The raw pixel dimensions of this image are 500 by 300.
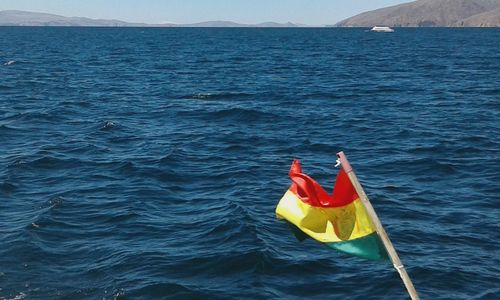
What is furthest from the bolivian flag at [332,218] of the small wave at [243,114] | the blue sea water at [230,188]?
the small wave at [243,114]

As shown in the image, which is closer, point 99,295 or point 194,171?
point 99,295

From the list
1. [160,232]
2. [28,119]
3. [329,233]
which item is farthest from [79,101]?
[329,233]

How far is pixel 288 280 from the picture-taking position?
49.8 ft

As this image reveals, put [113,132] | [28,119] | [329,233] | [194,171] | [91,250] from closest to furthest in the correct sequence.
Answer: [329,233]
[91,250]
[194,171]
[113,132]
[28,119]

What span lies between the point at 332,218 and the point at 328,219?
0.07 metres

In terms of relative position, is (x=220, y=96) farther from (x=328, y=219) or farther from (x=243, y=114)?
(x=328, y=219)

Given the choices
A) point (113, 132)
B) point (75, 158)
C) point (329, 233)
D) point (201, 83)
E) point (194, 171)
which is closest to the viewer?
point (329, 233)

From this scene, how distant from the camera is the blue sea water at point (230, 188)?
15.2 meters

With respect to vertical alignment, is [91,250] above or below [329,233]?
below

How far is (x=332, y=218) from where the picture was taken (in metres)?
9.34

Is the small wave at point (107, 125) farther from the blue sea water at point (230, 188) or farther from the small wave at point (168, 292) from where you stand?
the small wave at point (168, 292)

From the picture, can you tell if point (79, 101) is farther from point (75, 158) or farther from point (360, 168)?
point (360, 168)

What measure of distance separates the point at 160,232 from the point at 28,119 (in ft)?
74.4

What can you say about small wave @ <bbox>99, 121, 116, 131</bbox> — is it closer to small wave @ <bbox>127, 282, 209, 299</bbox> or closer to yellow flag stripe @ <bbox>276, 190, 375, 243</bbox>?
small wave @ <bbox>127, 282, 209, 299</bbox>
